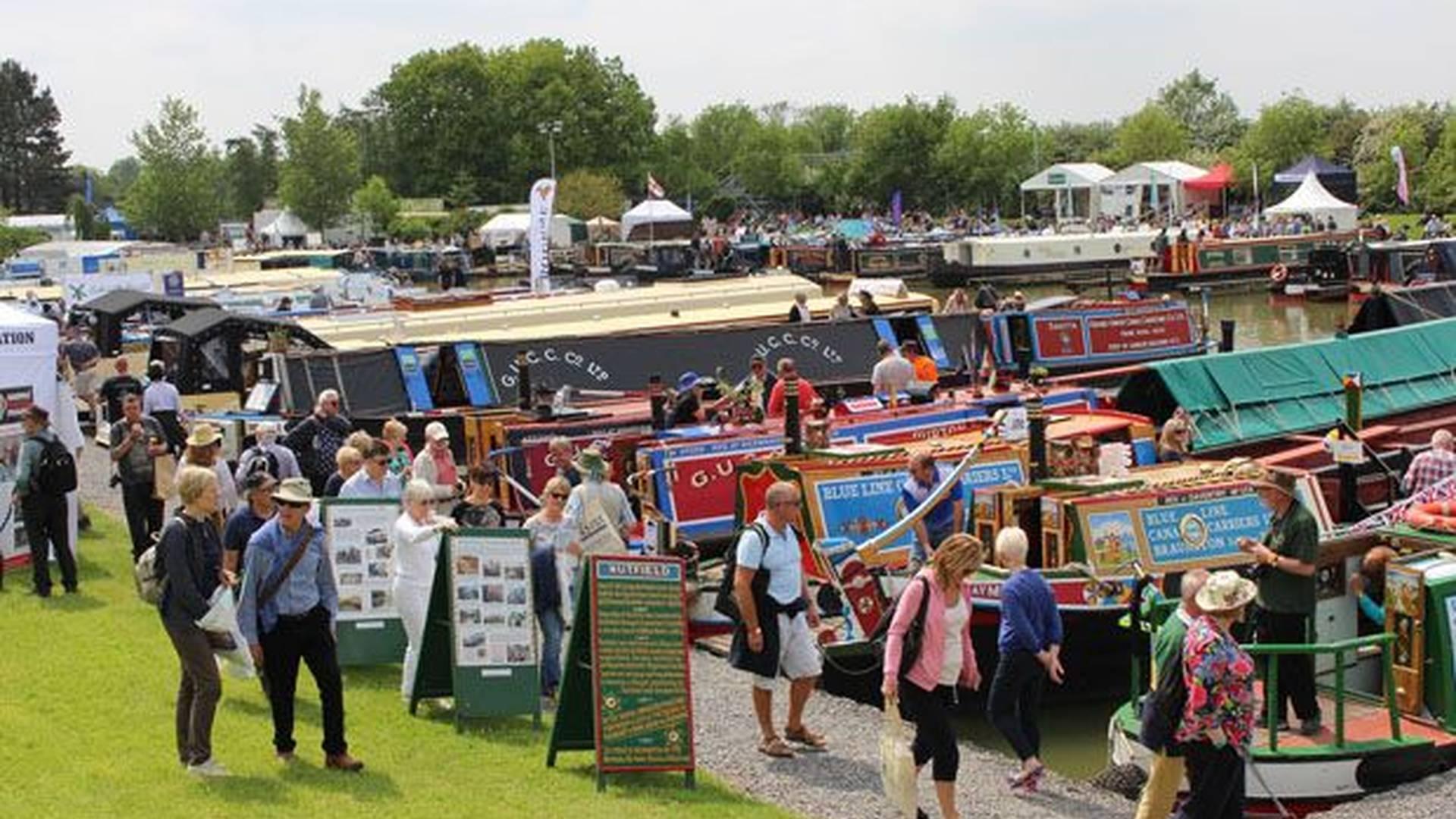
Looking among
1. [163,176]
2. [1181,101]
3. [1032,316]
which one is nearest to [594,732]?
[1032,316]

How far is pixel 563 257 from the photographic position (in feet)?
274

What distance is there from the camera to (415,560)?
39.4ft

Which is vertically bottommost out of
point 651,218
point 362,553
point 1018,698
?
point 1018,698

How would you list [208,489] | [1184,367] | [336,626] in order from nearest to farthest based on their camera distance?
1. [208,489]
2. [336,626]
3. [1184,367]

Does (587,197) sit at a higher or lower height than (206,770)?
higher

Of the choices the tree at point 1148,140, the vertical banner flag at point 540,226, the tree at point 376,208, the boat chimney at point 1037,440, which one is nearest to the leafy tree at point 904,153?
the tree at point 1148,140

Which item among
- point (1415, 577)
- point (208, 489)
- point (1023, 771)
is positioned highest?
point (208, 489)

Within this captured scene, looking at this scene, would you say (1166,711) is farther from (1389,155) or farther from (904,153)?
(904,153)

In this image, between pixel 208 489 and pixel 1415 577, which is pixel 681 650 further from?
pixel 1415 577

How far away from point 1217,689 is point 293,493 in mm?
4777

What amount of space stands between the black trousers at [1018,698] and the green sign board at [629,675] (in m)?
1.90

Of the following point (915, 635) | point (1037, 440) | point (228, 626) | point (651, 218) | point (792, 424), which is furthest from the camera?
point (651, 218)

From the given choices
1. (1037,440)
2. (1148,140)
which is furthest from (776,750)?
(1148,140)

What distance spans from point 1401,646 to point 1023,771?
9.13ft
